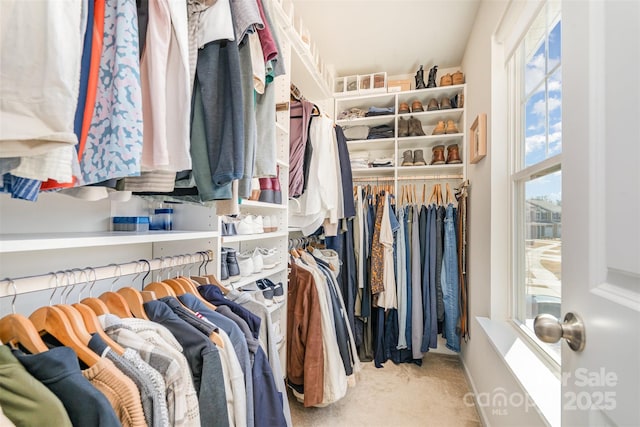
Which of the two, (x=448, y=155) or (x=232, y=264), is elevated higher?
(x=448, y=155)

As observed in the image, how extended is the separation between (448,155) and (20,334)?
2.77 meters

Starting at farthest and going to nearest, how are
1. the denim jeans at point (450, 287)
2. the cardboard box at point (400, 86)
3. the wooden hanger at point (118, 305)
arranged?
the cardboard box at point (400, 86) → the denim jeans at point (450, 287) → the wooden hanger at point (118, 305)

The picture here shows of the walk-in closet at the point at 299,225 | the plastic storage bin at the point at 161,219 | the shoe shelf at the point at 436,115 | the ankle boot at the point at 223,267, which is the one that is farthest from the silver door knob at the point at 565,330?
the shoe shelf at the point at 436,115

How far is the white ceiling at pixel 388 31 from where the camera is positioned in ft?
6.71

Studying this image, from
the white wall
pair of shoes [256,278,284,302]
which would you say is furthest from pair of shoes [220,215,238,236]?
the white wall

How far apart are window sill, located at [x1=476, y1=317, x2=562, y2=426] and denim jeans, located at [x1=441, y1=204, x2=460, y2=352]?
30.5 inches

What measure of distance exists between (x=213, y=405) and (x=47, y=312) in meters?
0.43

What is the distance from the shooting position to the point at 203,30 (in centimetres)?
78

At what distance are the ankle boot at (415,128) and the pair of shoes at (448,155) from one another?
208 mm

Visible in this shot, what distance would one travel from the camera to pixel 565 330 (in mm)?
535

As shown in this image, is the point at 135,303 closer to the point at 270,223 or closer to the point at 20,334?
the point at 20,334

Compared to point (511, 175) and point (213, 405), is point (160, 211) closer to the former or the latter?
point (213, 405)

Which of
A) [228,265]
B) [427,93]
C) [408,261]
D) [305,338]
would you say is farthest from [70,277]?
[427,93]

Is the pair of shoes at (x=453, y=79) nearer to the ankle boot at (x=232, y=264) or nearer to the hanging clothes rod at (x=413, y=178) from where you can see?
the hanging clothes rod at (x=413, y=178)
